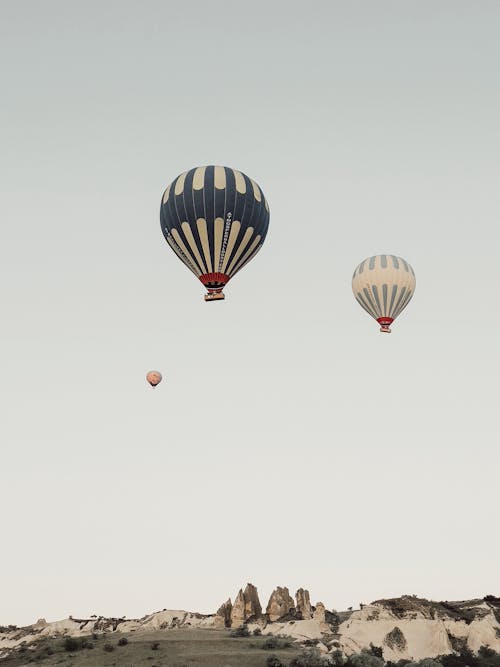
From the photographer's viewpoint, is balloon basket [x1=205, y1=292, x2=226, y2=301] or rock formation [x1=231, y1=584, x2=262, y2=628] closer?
balloon basket [x1=205, y1=292, x2=226, y2=301]

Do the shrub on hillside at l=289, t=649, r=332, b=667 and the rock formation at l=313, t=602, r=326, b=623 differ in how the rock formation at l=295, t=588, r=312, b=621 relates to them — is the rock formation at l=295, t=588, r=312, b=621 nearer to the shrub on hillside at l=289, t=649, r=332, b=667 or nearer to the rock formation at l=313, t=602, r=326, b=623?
the rock formation at l=313, t=602, r=326, b=623

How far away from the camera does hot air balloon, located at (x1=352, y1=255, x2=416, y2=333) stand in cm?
7031

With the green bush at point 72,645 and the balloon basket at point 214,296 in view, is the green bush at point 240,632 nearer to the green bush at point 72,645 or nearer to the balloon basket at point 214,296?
the green bush at point 72,645

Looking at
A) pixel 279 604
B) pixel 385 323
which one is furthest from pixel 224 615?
pixel 385 323

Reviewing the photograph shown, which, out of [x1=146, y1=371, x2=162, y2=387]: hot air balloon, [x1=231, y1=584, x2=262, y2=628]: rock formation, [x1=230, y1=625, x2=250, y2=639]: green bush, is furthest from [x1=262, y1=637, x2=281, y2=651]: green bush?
[x1=146, y1=371, x2=162, y2=387]: hot air balloon

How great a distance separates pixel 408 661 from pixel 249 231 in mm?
36720

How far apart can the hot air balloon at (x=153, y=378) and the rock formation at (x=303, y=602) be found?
27.5 metres

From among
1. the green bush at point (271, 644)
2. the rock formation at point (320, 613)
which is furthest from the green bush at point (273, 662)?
the rock formation at point (320, 613)

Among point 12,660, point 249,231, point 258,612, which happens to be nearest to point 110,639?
point 12,660

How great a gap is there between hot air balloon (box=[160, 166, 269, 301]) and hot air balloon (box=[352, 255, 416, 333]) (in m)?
19.9

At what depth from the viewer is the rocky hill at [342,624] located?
2373 inches

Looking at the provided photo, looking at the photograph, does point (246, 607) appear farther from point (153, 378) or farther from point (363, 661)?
point (153, 378)

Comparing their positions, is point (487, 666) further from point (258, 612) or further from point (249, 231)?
point (249, 231)

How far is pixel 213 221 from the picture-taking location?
170 feet
